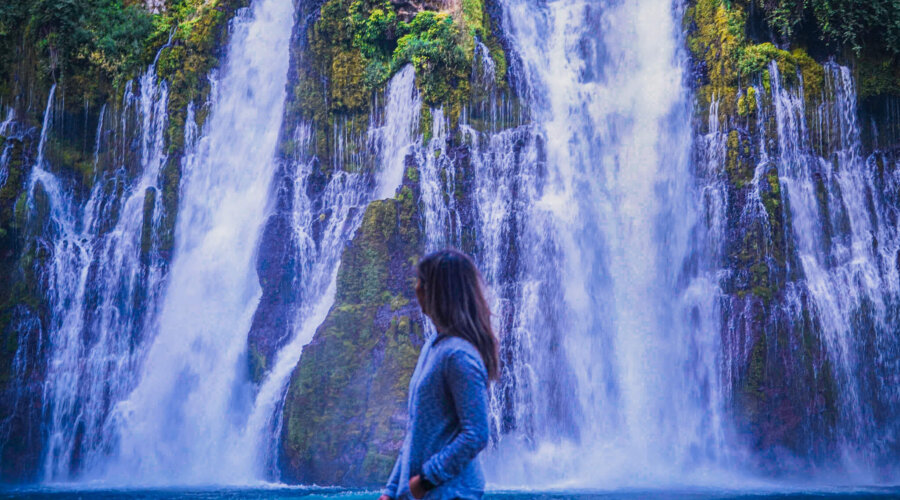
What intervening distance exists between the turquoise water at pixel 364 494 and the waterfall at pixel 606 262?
170 centimetres

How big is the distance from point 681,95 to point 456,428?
15.6 m

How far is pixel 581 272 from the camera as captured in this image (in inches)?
603

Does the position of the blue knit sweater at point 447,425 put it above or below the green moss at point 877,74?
below

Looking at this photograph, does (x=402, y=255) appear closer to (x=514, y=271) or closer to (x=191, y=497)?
(x=514, y=271)

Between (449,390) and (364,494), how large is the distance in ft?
33.3

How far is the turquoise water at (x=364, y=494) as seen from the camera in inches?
428

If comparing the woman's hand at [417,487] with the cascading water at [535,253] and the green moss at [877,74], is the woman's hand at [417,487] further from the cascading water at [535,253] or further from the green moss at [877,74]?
the green moss at [877,74]

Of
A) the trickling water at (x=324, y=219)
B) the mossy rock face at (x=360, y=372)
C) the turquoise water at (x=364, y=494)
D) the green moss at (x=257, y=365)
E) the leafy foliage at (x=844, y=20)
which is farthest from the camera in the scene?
the leafy foliage at (x=844, y=20)

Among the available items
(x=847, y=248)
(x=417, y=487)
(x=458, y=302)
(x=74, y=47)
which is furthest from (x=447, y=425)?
(x=74, y=47)

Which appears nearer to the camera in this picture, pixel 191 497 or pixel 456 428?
pixel 456 428

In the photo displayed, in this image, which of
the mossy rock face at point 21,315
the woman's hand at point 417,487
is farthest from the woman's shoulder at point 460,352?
the mossy rock face at point 21,315

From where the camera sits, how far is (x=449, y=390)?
2.35 metres

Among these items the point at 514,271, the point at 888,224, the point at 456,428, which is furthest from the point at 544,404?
the point at 456,428

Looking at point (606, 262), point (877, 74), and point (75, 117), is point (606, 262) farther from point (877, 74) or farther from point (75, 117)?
point (75, 117)
